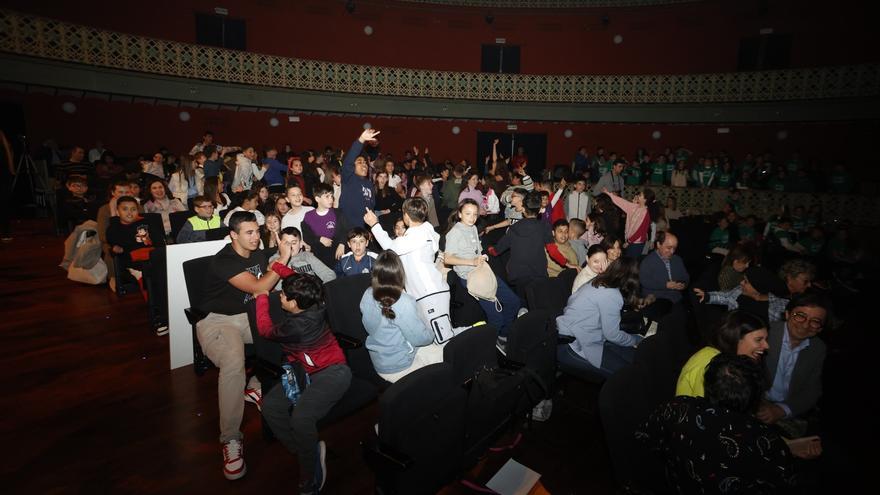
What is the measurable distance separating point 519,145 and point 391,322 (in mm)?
16003

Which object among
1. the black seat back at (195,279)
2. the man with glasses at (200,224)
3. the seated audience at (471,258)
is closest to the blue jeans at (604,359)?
the seated audience at (471,258)

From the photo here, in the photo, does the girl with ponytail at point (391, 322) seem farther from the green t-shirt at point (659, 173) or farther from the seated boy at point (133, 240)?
the green t-shirt at point (659, 173)

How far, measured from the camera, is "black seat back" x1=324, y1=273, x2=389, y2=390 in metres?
3.31

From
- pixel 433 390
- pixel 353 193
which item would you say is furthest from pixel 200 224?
pixel 433 390

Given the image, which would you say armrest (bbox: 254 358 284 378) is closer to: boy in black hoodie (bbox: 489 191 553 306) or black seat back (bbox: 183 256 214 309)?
black seat back (bbox: 183 256 214 309)

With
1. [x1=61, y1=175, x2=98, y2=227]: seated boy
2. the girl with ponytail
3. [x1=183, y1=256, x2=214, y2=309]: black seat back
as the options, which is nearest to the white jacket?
the girl with ponytail

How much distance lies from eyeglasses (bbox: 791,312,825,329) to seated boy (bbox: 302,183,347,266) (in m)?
3.88

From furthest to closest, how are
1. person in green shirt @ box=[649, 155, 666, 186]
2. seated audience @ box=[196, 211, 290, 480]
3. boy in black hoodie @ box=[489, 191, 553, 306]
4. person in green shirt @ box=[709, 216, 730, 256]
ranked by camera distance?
person in green shirt @ box=[649, 155, 666, 186], person in green shirt @ box=[709, 216, 730, 256], boy in black hoodie @ box=[489, 191, 553, 306], seated audience @ box=[196, 211, 290, 480]

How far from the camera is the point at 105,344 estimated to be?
4574 millimetres

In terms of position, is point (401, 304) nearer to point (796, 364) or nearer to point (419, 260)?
point (419, 260)

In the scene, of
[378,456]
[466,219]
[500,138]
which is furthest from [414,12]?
[378,456]

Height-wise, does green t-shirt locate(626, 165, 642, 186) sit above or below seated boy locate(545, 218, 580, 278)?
above

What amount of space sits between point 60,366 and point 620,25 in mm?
18276

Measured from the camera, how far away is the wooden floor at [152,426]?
284cm
